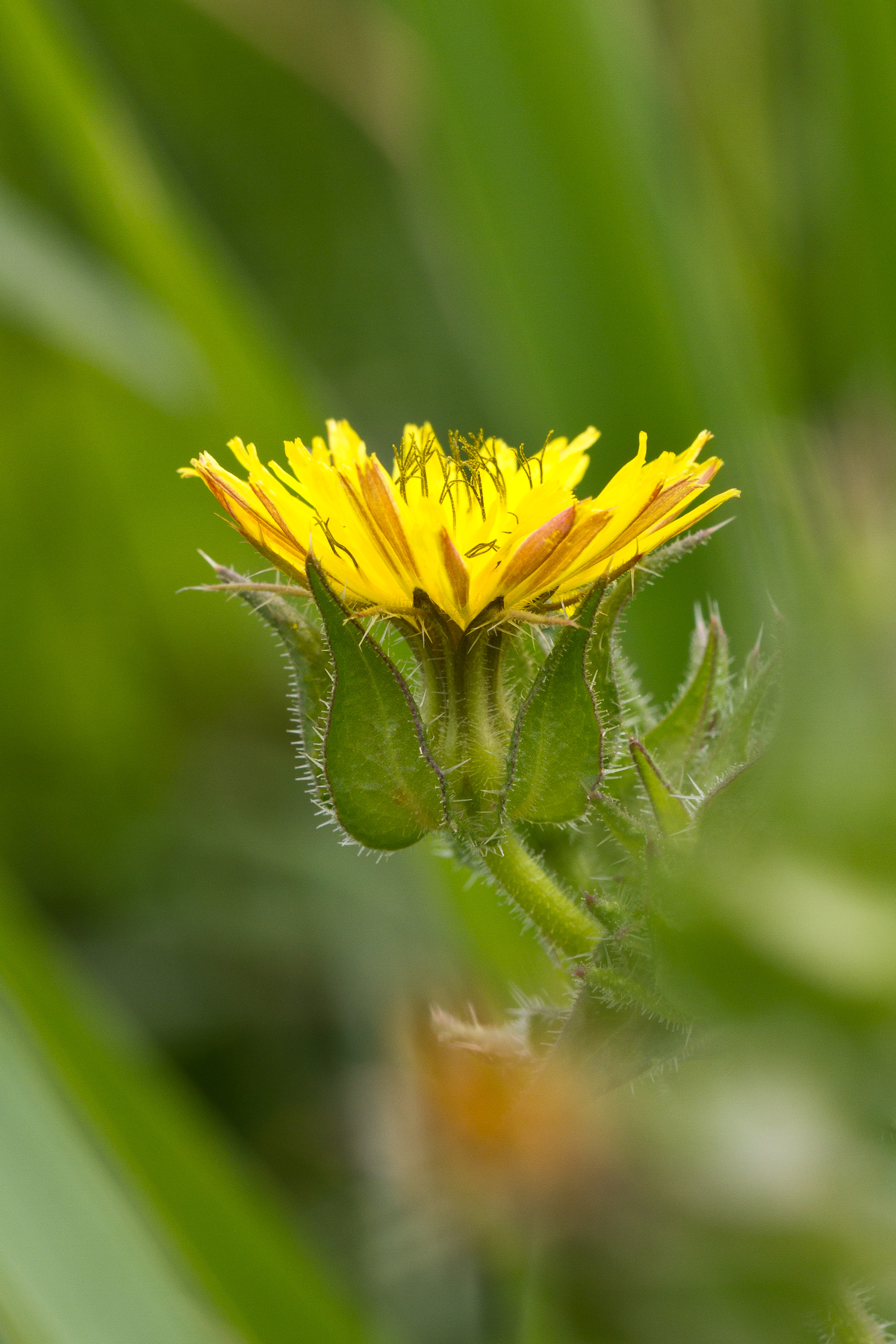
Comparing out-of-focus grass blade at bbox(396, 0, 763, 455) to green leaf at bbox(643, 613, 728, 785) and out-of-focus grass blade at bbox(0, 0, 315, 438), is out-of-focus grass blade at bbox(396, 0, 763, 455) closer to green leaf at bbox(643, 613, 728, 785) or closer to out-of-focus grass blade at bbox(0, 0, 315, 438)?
out-of-focus grass blade at bbox(0, 0, 315, 438)

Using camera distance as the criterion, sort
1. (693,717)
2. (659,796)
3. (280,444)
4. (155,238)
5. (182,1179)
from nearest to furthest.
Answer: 1. (659,796)
2. (693,717)
3. (182,1179)
4. (155,238)
5. (280,444)

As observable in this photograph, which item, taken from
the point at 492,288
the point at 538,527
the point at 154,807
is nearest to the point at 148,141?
the point at 492,288

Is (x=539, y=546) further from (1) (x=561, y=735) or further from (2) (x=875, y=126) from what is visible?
(2) (x=875, y=126)

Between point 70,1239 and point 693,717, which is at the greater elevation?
point 693,717

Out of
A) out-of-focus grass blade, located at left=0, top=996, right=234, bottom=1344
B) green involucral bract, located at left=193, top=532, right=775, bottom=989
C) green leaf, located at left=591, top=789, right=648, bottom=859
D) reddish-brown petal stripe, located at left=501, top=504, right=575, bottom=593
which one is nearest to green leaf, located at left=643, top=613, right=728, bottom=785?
green involucral bract, located at left=193, top=532, right=775, bottom=989

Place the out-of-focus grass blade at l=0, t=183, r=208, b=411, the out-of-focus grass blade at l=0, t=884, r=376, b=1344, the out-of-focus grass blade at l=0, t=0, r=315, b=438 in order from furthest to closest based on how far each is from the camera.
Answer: the out-of-focus grass blade at l=0, t=0, r=315, b=438 → the out-of-focus grass blade at l=0, t=183, r=208, b=411 → the out-of-focus grass blade at l=0, t=884, r=376, b=1344

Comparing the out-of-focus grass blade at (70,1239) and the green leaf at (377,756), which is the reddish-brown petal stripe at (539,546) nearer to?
the green leaf at (377,756)

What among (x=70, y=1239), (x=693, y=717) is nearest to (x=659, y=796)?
(x=693, y=717)
